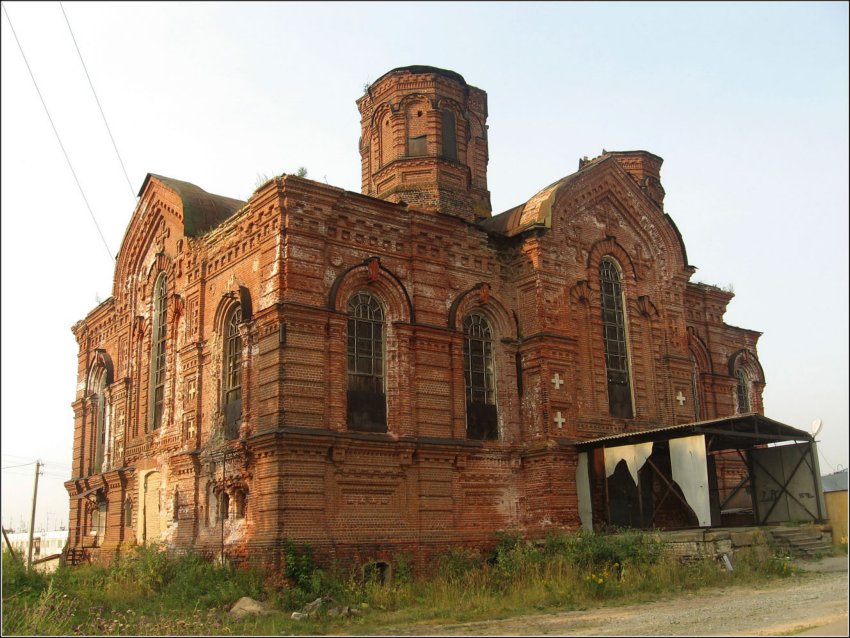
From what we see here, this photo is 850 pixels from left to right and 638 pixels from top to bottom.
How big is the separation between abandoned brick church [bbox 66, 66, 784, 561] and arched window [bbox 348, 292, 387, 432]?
0.04 metres

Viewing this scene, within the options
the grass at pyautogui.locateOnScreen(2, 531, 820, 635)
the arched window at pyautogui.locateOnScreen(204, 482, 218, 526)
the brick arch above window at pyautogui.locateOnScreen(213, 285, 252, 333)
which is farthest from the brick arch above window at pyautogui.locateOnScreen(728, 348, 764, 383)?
the arched window at pyautogui.locateOnScreen(204, 482, 218, 526)

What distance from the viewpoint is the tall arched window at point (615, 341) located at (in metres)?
20.3

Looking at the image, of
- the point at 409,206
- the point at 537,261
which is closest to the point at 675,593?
the point at 537,261

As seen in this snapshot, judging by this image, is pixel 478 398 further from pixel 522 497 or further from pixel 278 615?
pixel 278 615

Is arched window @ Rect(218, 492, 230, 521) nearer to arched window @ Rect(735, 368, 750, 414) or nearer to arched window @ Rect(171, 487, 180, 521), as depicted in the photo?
arched window @ Rect(171, 487, 180, 521)

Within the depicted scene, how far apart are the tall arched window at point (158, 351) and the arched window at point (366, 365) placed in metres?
6.19

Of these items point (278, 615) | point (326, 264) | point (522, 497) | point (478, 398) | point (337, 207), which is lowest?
point (278, 615)

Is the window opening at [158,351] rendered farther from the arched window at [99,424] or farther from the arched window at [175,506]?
the arched window at [99,424]

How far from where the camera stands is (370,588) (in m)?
14.7

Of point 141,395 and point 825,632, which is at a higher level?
point 141,395

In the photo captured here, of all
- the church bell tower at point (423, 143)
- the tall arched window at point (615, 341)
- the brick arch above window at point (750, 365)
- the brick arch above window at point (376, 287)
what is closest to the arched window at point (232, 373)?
the brick arch above window at point (376, 287)

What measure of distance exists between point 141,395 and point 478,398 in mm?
8815

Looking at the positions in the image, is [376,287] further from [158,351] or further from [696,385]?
[696,385]

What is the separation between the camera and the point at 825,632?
9.61 m
